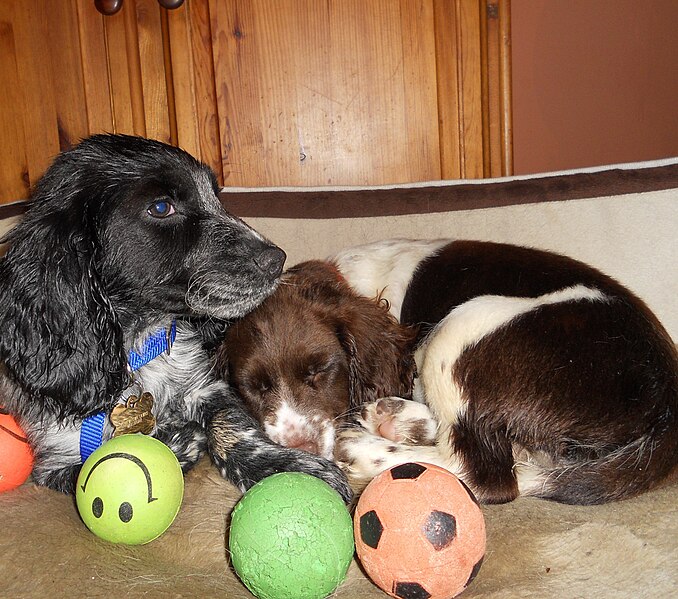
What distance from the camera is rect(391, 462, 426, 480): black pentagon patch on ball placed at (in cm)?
151

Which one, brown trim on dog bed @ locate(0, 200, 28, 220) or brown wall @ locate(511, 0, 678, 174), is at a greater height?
brown wall @ locate(511, 0, 678, 174)

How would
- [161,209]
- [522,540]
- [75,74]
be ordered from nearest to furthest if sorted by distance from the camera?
[522,540] → [161,209] → [75,74]

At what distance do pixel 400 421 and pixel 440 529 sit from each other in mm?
885

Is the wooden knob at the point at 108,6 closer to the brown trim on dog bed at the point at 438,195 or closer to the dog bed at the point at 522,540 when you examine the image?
the brown trim on dog bed at the point at 438,195

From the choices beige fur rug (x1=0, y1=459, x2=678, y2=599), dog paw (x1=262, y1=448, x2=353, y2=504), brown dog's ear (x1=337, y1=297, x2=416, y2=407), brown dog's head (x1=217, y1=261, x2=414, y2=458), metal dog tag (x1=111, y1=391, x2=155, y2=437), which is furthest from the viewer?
brown dog's ear (x1=337, y1=297, x2=416, y2=407)

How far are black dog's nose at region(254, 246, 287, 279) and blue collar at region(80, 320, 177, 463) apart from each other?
16.0 inches

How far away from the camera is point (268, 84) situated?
4.12 m

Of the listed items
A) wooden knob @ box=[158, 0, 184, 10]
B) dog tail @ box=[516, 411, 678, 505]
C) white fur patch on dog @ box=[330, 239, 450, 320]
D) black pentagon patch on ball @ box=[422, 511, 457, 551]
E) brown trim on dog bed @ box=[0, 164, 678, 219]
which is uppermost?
wooden knob @ box=[158, 0, 184, 10]

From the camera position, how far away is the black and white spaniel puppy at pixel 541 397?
184 cm

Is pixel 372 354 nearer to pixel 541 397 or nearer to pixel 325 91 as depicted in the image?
pixel 541 397

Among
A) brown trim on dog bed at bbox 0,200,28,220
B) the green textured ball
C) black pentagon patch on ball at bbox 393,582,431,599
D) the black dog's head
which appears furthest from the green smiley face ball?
brown trim on dog bed at bbox 0,200,28,220

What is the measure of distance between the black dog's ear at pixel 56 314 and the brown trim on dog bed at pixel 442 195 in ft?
4.79

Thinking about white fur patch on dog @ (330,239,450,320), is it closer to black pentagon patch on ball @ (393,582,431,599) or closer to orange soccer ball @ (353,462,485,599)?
orange soccer ball @ (353,462,485,599)

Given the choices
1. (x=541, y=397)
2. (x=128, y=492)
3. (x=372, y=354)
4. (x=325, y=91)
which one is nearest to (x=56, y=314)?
(x=128, y=492)
